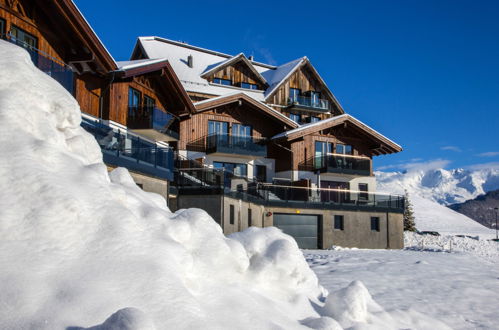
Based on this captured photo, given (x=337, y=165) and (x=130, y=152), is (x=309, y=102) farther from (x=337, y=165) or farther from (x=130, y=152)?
(x=130, y=152)

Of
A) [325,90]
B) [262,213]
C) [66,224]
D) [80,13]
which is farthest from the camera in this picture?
[325,90]

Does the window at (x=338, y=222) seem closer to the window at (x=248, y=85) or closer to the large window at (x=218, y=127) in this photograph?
the large window at (x=218, y=127)

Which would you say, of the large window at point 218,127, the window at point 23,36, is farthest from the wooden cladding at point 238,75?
the window at point 23,36

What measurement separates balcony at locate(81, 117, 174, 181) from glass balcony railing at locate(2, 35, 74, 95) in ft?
5.32

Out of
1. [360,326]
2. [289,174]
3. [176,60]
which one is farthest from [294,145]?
[360,326]

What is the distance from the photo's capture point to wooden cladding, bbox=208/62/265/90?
126ft

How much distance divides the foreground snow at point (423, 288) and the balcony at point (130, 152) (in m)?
6.62

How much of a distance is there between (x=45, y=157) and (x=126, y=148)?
33.3ft

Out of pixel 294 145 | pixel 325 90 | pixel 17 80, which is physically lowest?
pixel 17 80

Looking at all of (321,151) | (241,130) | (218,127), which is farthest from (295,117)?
(218,127)

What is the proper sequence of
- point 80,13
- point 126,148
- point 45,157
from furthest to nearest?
point 80,13, point 126,148, point 45,157

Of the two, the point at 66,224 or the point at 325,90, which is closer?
the point at 66,224

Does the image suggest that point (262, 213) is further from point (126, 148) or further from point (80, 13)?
point (80, 13)

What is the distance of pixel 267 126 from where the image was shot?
113 ft
